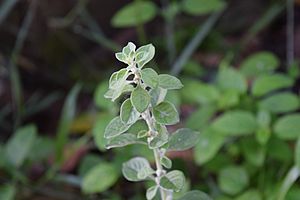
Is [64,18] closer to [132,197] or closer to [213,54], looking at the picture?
[213,54]

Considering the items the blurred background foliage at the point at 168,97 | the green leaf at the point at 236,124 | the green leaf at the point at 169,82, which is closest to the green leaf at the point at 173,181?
the green leaf at the point at 169,82

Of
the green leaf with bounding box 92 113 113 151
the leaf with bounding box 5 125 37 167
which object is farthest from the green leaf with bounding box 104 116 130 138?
the leaf with bounding box 5 125 37 167

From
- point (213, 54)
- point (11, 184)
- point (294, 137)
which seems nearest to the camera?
point (294, 137)

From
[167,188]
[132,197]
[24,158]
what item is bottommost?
[167,188]

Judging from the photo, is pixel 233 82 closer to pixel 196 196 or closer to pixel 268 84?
pixel 268 84

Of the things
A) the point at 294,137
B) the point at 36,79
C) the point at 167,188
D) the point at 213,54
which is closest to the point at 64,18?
the point at 36,79

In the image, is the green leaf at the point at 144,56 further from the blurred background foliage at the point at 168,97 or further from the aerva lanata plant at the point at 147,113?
the blurred background foliage at the point at 168,97

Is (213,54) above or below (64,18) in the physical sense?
below
